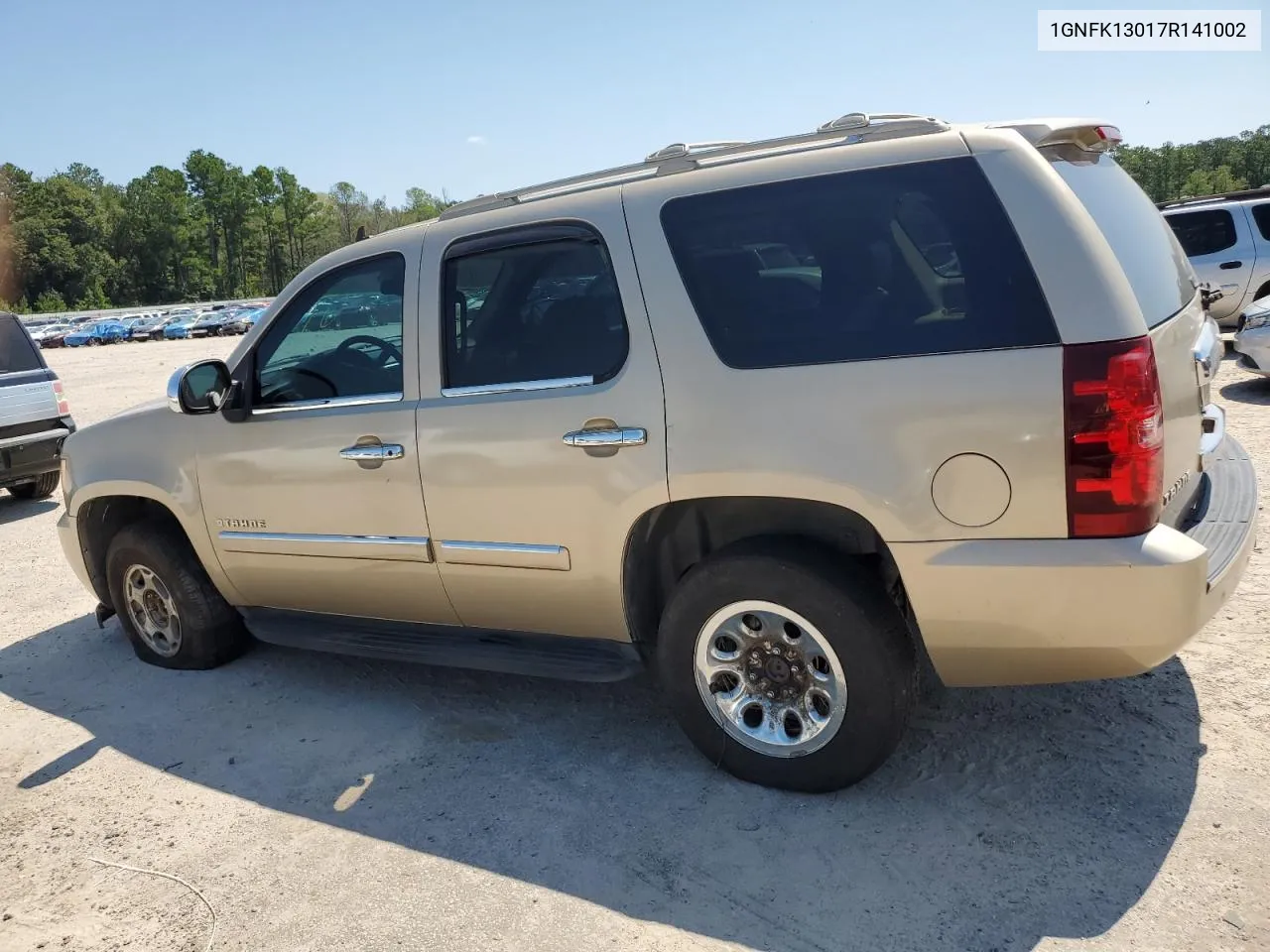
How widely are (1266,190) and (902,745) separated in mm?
12586

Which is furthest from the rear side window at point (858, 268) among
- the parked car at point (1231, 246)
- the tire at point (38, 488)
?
the parked car at point (1231, 246)

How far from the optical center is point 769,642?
3.20 m

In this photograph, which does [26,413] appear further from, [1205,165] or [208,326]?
[1205,165]

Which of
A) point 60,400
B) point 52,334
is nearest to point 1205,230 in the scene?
point 60,400

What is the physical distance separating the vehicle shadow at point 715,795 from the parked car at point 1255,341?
6.48m

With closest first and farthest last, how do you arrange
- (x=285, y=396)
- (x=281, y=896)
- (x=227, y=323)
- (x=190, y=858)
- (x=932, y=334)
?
1. (x=932, y=334)
2. (x=281, y=896)
3. (x=190, y=858)
4. (x=285, y=396)
5. (x=227, y=323)

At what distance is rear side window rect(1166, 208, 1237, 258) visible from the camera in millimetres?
12008

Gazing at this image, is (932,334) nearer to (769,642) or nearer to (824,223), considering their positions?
(824,223)

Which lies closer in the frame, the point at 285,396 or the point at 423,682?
the point at 285,396

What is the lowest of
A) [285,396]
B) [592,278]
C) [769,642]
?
[769,642]

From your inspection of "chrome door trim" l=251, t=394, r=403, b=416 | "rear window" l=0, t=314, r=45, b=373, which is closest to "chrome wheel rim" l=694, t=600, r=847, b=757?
"chrome door trim" l=251, t=394, r=403, b=416

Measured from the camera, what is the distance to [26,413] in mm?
9078

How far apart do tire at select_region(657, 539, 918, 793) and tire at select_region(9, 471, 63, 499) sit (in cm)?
863

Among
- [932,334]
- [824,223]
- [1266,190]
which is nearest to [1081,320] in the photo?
[932,334]
